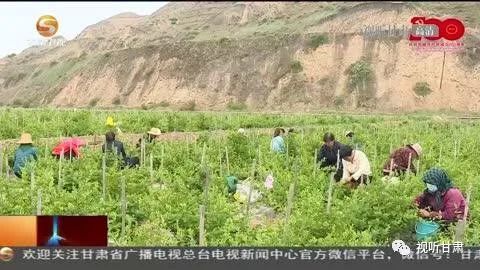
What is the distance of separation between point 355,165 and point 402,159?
0.36 metres

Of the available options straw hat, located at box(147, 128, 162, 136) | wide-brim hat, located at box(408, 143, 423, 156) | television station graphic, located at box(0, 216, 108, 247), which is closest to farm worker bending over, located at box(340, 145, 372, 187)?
wide-brim hat, located at box(408, 143, 423, 156)

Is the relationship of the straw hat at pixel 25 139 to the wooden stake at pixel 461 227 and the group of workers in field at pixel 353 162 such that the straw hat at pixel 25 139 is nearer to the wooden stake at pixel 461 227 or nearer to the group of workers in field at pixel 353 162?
the group of workers in field at pixel 353 162

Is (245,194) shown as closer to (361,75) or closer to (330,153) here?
(330,153)

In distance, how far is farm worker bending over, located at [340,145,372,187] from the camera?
6.00 m

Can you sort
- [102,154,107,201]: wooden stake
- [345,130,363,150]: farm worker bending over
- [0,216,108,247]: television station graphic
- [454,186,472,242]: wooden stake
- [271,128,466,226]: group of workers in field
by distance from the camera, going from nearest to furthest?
[0,216,108,247]: television station graphic → [454,186,472,242]: wooden stake → [271,128,466,226]: group of workers in field → [102,154,107,201]: wooden stake → [345,130,363,150]: farm worker bending over

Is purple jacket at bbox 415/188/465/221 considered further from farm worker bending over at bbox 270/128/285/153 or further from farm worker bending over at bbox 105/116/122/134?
farm worker bending over at bbox 105/116/122/134

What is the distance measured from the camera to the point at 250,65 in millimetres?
5961

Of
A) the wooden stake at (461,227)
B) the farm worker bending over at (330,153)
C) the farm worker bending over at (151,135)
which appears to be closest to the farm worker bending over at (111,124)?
the farm worker bending over at (151,135)

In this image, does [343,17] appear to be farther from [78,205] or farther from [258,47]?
[78,205]

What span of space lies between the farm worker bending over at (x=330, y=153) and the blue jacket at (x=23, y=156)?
7.00 ft

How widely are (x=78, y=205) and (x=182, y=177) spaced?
1020 mm

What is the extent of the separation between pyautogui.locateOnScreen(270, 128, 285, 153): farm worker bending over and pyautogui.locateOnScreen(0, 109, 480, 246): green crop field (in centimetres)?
5

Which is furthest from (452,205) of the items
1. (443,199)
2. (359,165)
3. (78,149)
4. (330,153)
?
(78,149)

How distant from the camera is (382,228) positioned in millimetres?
5551
